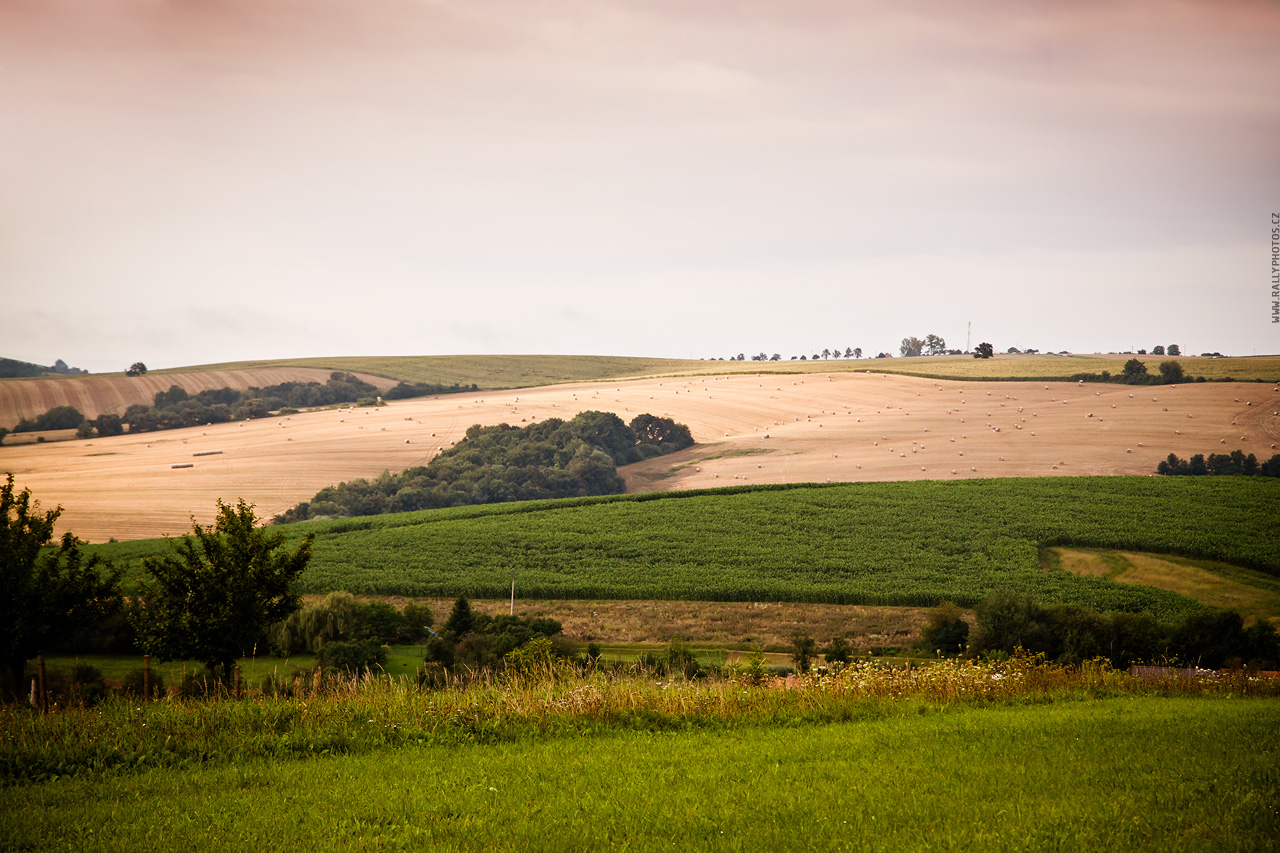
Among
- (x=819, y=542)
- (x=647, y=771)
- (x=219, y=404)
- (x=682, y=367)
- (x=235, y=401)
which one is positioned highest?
(x=682, y=367)

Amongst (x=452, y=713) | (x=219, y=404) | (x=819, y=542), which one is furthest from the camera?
(x=219, y=404)

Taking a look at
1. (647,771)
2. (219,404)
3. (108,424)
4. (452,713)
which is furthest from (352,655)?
(219,404)

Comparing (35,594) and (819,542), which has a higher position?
(35,594)

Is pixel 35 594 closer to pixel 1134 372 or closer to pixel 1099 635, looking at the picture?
pixel 1099 635

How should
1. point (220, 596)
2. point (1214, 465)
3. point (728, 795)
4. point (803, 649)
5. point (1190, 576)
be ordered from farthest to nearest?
point (1214, 465)
point (1190, 576)
point (803, 649)
point (220, 596)
point (728, 795)

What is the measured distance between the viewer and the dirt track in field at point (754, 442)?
7175cm

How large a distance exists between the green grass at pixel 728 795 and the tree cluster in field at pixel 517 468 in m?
67.8

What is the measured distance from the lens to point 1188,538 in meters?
51.1

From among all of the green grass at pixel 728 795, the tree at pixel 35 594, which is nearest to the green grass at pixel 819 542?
the tree at pixel 35 594

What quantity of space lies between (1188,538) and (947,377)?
62.3 m

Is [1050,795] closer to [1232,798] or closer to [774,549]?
[1232,798]

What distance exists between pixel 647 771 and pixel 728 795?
128 centimetres

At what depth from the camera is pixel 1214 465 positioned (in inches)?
2685

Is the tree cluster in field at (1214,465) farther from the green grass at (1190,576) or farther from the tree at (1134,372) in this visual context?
the tree at (1134,372)
